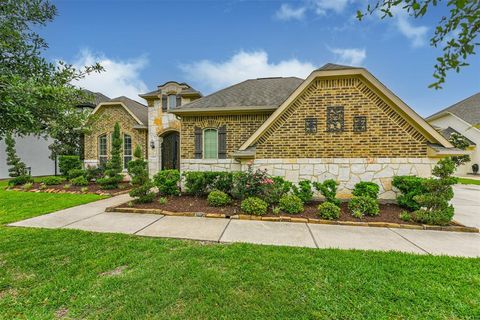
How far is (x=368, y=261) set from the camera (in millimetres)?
3393

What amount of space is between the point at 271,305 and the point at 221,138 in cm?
713

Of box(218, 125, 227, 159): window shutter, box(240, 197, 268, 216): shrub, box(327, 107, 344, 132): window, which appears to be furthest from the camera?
box(218, 125, 227, 159): window shutter

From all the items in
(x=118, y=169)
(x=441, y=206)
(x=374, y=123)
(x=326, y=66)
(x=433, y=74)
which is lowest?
(x=441, y=206)

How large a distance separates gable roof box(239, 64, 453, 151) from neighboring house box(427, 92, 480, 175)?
1648 centimetres

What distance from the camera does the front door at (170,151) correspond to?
12.7 metres

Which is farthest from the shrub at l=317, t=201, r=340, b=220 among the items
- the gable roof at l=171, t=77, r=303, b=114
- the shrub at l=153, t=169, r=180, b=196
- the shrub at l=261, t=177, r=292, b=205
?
the shrub at l=153, t=169, r=180, b=196

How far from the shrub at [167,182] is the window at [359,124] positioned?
6647mm

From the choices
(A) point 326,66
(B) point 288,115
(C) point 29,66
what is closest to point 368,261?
(B) point 288,115

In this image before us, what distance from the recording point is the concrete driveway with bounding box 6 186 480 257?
4125mm

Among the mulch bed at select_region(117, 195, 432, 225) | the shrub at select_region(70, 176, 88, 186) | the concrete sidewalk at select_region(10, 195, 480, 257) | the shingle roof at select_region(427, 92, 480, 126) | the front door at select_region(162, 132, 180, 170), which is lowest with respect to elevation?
the concrete sidewalk at select_region(10, 195, 480, 257)

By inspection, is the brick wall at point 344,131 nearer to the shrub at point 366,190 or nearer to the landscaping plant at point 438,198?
the shrub at point 366,190

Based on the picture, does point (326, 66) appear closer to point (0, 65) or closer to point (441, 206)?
point (441, 206)

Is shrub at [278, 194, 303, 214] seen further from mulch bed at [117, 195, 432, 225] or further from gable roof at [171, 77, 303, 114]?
gable roof at [171, 77, 303, 114]

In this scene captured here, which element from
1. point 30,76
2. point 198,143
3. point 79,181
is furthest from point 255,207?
point 79,181
